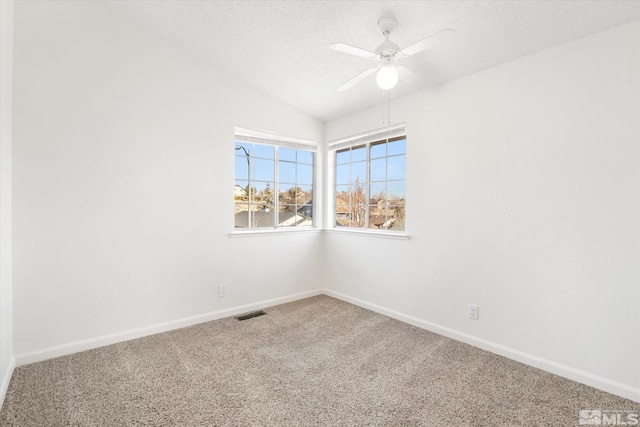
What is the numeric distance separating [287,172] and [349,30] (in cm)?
194

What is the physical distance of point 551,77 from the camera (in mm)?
2266

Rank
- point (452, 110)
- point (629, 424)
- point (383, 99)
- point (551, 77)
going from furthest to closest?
point (383, 99), point (452, 110), point (551, 77), point (629, 424)

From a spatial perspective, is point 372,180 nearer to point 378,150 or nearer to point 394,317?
point 378,150

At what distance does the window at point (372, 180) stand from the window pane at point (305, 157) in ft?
0.99

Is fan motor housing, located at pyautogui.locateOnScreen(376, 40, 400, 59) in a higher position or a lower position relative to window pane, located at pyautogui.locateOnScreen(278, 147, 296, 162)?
higher

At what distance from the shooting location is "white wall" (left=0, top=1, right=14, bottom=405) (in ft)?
6.40

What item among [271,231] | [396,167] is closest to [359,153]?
[396,167]

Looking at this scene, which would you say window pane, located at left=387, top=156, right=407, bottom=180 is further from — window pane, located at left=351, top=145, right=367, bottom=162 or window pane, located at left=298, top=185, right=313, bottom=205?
window pane, located at left=298, top=185, right=313, bottom=205

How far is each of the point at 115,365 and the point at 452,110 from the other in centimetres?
343

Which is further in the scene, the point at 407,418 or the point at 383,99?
the point at 383,99

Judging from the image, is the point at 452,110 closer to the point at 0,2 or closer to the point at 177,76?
the point at 177,76

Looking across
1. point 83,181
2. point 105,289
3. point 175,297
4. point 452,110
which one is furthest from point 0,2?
point 452,110

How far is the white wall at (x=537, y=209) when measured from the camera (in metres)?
2.00

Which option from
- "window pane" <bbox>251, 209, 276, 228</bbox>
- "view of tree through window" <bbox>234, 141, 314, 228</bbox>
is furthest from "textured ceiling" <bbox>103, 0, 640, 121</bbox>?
"window pane" <bbox>251, 209, 276, 228</bbox>
